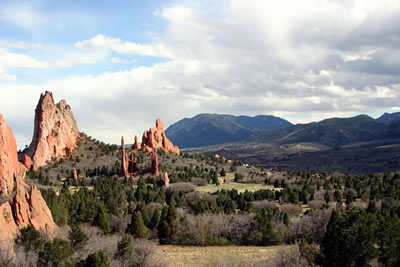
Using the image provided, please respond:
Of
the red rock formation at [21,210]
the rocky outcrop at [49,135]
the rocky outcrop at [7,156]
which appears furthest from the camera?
the rocky outcrop at [49,135]

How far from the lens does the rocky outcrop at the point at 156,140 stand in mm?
152900

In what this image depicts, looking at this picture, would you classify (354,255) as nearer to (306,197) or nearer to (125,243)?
(125,243)

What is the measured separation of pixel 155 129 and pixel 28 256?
12319 centimetres

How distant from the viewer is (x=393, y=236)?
3750 cm

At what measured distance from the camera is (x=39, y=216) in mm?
43781

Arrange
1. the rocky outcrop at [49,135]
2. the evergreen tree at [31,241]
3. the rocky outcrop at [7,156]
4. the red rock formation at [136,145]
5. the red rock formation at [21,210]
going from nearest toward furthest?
the evergreen tree at [31,241], the red rock formation at [21,210], the rocky outcrop at [7,156], the rocky outcrop at [49,135], the red rock formation at [136,145]

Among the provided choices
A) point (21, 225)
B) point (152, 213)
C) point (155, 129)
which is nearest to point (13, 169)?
point (152, 213)

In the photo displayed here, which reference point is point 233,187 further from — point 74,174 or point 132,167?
point 74,174

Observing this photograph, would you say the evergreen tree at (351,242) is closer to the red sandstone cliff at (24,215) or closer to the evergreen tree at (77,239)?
the evergreen tree at (77,239)

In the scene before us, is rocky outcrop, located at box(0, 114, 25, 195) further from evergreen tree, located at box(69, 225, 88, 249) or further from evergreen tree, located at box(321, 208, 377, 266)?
evergreen tree, located at box(321, 208, 377, 266)

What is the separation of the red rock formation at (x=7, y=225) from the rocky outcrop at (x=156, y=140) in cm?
10895

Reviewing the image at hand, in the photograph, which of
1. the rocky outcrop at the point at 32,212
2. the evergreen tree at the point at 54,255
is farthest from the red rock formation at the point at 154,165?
the evergreen tree at the point at 54,255

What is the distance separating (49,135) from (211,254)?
311 feet

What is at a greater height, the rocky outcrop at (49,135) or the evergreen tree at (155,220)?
the rocky outcrop at (49,135)
